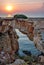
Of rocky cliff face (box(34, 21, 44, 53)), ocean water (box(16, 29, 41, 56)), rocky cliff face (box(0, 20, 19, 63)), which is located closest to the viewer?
rocky cliff face (box(0, 20, 19, 63))

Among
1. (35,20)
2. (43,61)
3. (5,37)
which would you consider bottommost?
(43,61)

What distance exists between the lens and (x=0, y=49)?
5.46 m

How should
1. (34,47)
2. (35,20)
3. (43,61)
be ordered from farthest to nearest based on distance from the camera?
(34,47)
(35,20)
(43,61)

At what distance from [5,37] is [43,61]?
3.68 ft

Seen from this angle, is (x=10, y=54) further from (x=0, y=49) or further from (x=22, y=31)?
(x=22, y=31)

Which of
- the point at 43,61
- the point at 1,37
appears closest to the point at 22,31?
the point at 1,37

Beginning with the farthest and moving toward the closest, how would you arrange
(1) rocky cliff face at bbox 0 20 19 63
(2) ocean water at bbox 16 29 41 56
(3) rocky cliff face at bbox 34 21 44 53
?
(2) ocean water at bbox 16 29 41 56 < (3) rocky cliff face at bbox 34 21 44 53 < (1) rocky cliff face at bbox 0 20 19 63

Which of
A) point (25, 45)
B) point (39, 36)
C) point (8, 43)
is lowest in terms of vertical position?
point (25, 45)

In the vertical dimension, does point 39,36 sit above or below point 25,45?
above

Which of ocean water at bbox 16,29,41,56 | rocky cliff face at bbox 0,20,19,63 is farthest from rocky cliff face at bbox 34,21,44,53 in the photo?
rocky cliff face at bbox 0,20,19,63

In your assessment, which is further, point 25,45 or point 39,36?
point 25,45

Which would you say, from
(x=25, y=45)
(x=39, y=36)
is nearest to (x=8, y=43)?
(x=25, y=45)

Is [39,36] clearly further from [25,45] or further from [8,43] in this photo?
[8,43]

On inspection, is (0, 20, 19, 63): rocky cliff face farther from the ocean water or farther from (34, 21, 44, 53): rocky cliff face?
(34, 21, 44, 53): rocky cliff face
